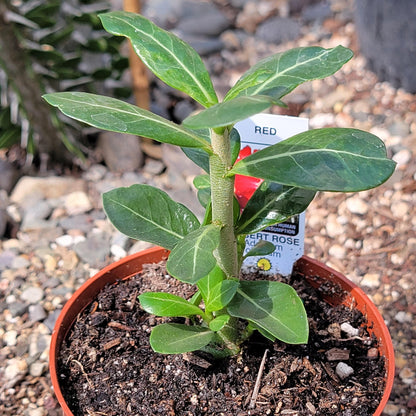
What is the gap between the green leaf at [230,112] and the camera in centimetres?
65

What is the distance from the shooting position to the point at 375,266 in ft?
6.12

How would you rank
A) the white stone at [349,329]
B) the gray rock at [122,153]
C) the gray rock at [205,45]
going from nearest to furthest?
the white stone at [349,329], the gray rock at [122,153], the gray rock at [205,45]

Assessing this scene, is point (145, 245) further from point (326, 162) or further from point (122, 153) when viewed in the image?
point (326, 162)

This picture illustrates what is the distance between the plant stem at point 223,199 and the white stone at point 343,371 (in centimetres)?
30

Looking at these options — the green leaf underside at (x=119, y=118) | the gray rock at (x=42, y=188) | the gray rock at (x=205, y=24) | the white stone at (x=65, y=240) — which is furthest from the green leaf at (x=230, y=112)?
the gray rock at (x=205, y=24)

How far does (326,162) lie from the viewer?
812mm

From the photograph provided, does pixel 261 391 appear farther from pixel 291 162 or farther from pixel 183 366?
pixel 291 162

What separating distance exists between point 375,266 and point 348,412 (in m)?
0.91

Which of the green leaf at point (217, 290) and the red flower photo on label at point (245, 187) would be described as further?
the red flower photo on label at point (245, 187)

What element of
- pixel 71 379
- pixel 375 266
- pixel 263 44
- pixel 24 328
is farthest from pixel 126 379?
pixel 263 44

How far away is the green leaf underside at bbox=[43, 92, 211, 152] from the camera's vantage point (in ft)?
2.60

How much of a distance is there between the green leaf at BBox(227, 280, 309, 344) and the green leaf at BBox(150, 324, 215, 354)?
0.26 feet

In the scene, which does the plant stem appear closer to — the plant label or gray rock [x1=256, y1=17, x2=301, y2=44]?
the plant label

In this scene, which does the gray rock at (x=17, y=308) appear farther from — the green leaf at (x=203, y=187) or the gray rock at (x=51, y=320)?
the green leaf at (x=203, y=187)
